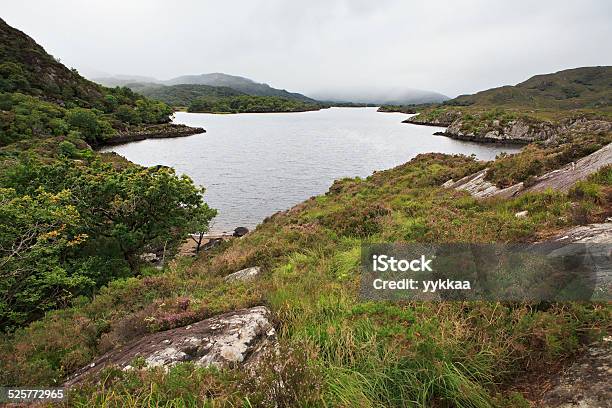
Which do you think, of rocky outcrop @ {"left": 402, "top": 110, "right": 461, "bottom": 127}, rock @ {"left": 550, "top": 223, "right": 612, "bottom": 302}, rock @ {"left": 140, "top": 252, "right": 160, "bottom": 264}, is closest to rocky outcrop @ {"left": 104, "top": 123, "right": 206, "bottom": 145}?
rock @ {"left": 140, "top": 252, "right": 160, "bottom": 264}

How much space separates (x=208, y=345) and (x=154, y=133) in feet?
382

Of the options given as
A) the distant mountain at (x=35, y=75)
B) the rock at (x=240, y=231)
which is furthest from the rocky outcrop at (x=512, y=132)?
the distant mountain at (x=35, y=75)

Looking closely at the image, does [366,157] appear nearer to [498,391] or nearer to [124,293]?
[124,293]

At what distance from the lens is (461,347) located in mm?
5078

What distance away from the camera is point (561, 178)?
1279 centimetres

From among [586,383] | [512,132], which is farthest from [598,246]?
[512,132]

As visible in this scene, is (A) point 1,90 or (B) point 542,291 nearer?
(B) point 542,291

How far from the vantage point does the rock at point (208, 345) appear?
5742 millimetres

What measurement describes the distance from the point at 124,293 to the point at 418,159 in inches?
1119

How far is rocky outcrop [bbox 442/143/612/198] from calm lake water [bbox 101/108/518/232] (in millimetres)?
23281

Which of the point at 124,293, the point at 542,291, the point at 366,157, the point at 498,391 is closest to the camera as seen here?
the point at 498,391

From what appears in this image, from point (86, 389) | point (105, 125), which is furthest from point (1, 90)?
point (86, 389)

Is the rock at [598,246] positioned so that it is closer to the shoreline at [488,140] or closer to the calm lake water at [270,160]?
the calm lake water at [270,160]

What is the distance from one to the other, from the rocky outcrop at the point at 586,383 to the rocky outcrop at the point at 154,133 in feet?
348
